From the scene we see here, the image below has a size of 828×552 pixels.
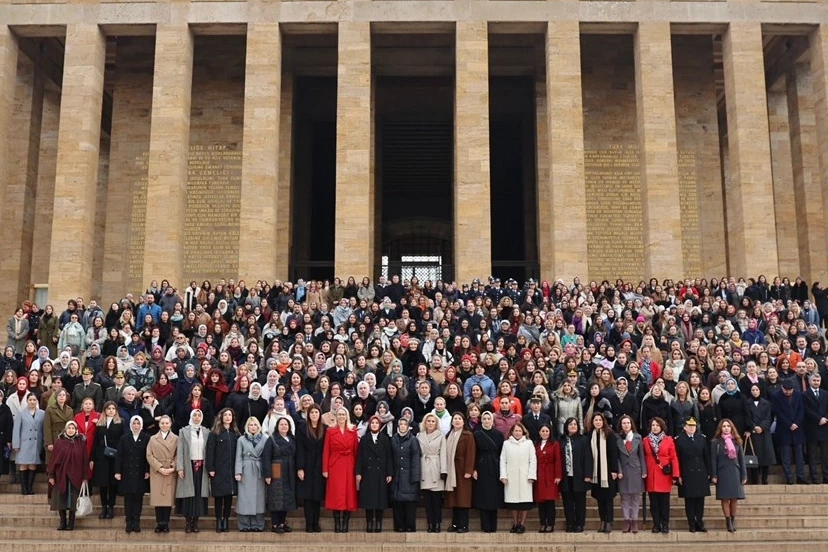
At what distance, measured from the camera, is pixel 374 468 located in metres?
12.6

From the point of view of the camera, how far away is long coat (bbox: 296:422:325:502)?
41.9ft

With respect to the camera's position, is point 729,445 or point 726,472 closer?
point 726,472

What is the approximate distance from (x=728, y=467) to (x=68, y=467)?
8.88 metres

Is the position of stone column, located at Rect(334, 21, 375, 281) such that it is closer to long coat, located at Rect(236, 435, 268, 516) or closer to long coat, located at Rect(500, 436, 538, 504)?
long coat, located at Rect(236, 435, 268, 516)

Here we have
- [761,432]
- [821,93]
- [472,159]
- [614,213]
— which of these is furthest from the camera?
[614,213]

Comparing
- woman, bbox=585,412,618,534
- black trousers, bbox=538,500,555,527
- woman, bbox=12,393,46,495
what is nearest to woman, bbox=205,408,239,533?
woman, bbox=12,393,46,495

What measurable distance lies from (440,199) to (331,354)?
25.0 metres

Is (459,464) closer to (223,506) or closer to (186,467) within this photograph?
(223,506)

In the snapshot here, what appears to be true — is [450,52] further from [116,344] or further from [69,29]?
[116,344]

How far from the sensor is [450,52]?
31.7 metres

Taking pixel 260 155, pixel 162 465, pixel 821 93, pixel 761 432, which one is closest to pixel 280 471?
pixel 162 465

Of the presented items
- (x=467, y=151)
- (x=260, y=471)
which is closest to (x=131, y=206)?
(x=467, y=151)

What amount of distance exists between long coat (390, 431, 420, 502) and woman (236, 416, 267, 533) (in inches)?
69.6

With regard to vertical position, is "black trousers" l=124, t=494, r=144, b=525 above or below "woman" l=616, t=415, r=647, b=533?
below
